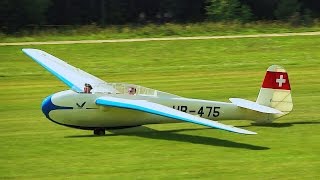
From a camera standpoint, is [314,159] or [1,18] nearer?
[314,159]

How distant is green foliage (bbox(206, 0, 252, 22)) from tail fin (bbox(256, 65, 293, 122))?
4863cm

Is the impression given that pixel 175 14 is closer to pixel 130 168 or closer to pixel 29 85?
pixel 29 85

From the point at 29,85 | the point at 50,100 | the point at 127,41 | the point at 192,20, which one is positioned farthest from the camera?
the point at 192,20

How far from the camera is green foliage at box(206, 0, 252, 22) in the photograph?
71.1 m

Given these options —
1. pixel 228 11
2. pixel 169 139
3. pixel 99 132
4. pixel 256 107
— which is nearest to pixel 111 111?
pixel 99 132

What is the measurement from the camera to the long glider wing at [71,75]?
21.8m

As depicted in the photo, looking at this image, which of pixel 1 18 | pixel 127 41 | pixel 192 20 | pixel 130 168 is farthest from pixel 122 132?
pixel 192 20

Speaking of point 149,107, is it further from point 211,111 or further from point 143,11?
point 143,11

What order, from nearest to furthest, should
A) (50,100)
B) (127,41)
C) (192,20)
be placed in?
(50,100), (127,41), (192,20)

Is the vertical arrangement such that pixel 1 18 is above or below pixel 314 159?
above

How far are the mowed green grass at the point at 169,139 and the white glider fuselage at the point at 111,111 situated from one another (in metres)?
0.39

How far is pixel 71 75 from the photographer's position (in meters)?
24.5

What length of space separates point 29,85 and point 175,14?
176 feet

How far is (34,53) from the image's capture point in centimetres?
2834
